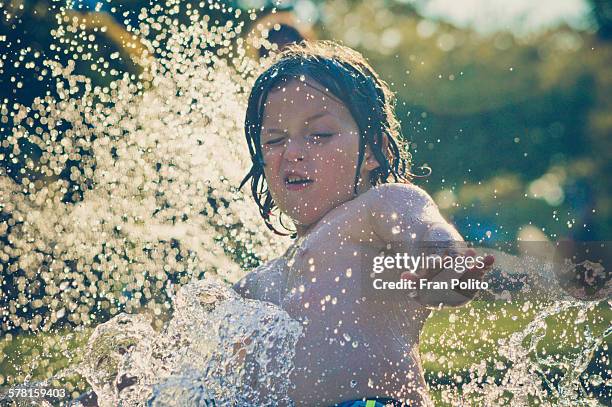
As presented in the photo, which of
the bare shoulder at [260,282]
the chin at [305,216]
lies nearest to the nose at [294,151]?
the chin at [305,216]

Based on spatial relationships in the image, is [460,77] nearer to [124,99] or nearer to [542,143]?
[542,143]

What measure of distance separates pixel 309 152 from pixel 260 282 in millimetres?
467

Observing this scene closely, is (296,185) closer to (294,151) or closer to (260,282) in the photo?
(294,151)

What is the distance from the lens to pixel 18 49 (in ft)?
26.3

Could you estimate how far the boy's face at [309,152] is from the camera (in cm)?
243

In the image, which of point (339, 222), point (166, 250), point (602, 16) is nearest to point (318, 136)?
point (339, 222)

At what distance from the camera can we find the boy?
208 cm

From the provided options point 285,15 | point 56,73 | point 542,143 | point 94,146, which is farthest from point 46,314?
point 542,143

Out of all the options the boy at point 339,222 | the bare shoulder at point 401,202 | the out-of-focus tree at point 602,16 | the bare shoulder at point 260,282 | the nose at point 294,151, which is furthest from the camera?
the out-of-focus tree at point 602,16

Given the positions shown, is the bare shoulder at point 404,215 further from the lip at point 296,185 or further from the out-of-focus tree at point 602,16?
the out-of-focus tree at point 602,16

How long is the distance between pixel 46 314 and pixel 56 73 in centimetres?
257

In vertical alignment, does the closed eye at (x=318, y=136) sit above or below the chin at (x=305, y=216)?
above

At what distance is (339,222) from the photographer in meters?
2.32

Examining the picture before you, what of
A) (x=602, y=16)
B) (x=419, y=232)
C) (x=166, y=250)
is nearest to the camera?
(x=419, y=232)
